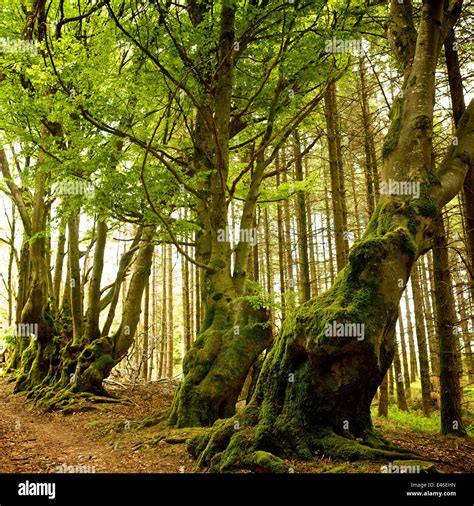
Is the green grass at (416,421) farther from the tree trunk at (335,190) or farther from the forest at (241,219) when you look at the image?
the tree trunk at (335,190)

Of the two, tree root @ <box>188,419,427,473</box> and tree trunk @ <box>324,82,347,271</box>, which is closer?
tree root @ <box>188,419,427,473</box>

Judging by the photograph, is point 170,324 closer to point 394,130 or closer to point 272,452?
point 272,452

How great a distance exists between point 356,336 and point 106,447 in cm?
488

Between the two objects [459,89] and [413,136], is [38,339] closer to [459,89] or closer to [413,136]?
[413,136]

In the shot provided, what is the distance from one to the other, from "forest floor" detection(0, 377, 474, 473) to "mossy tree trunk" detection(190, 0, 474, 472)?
0.39m

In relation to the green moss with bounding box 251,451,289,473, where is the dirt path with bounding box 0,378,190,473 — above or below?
below

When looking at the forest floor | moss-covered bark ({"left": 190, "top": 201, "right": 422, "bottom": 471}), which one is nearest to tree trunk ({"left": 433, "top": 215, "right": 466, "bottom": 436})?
the forest floor

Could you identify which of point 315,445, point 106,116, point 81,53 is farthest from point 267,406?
point 81,53

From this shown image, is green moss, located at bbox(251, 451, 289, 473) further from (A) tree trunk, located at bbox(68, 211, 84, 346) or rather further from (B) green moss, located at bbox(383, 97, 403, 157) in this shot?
(A) tree trunk, located at bbox(68, 211, 84, 346)

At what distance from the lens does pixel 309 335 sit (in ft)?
16.3

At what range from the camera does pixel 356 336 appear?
4664 millimetres

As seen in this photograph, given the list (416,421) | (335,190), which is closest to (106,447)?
(335,190)

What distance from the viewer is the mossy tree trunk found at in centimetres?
473

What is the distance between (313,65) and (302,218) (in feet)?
20.6
